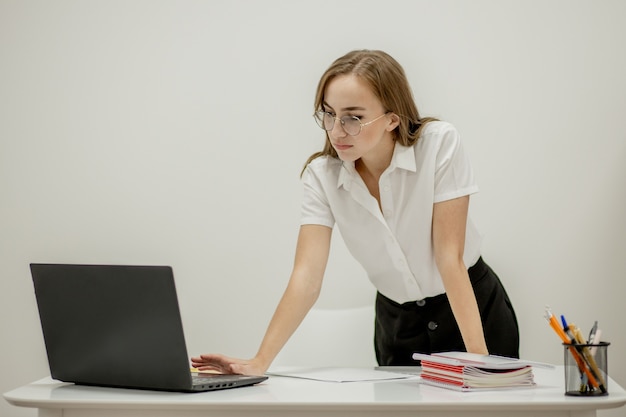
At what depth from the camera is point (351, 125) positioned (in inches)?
73.4

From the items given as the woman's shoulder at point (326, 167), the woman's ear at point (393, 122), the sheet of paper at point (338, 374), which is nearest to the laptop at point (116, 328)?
the sheet of paper at point (338, 374)

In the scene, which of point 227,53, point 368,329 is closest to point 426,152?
point 368,329

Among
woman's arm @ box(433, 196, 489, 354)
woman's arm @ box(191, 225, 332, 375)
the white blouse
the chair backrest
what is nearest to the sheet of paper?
woman's arm @ box(191, 225, 332, 375)

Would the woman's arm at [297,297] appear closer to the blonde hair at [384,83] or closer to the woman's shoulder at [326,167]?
the woman's shoulder at [326,167]

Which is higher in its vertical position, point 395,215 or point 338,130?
point 338,130

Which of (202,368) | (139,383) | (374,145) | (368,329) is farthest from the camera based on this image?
(368,329)

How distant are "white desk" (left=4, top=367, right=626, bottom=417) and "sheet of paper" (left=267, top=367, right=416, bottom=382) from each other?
0.40ft

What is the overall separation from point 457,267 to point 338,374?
1.29ft

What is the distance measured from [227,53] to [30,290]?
1.26 metres

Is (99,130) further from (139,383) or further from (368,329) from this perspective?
(139,383)

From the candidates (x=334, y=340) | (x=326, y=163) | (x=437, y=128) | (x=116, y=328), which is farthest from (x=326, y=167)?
(x=116, y=328)

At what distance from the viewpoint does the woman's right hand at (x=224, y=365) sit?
1655 mm

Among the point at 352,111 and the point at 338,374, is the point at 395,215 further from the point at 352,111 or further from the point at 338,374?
the point at 338,374

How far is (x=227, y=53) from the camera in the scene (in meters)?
3.13
